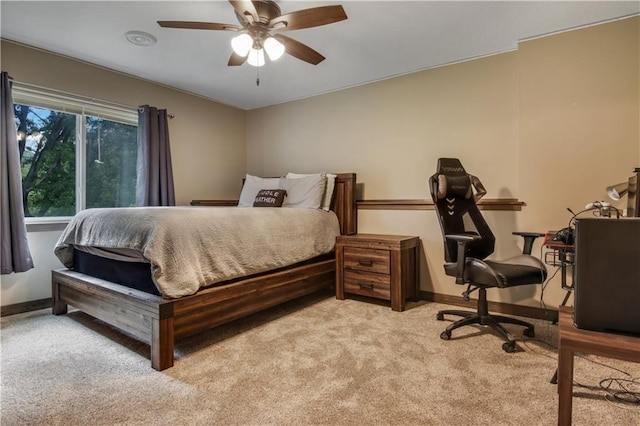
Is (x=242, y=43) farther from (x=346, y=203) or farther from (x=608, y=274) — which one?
(x=608, y=274)

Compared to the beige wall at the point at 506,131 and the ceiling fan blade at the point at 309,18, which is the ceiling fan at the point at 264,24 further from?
the beige wall at the point at 506,131

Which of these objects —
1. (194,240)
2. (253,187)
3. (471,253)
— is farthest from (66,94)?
(471,253)

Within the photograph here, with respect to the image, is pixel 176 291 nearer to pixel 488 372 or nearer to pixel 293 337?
pixel 293 337

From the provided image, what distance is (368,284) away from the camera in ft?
9.89

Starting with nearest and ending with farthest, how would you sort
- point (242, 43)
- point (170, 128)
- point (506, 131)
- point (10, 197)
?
point (242, 43), point (10, 197), point (506, 131), point (170, 128)

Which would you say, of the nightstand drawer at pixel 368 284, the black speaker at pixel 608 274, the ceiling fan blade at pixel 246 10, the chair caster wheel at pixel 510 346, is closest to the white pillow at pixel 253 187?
the nightstand drawer at pixel 368 284

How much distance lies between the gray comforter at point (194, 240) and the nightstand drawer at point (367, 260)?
1.35 feet

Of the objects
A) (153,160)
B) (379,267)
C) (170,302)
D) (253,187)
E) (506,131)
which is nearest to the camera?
(170,302)

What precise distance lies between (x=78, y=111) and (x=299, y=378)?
3162mm

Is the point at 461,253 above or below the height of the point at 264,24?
below

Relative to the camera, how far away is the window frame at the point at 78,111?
2834 mm

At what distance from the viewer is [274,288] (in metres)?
2.62

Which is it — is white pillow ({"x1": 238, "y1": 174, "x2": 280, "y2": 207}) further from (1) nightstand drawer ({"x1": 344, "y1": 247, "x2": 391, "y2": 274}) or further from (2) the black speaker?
(2) the black speaker

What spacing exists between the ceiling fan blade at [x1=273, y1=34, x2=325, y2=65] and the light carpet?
198cm
